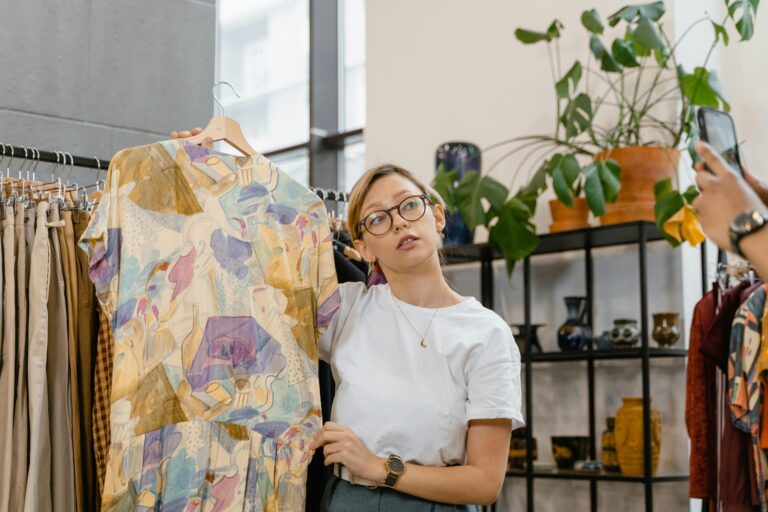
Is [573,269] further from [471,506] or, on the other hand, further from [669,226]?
[471,506]

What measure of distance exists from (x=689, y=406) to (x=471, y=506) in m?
1.63

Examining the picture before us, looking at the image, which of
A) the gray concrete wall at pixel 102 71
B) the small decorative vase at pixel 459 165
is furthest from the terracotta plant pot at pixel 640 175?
the gray concrete wall at pixel 102 71

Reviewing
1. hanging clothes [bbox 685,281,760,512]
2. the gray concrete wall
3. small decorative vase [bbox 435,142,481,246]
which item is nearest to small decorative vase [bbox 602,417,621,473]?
hanging clothes [bbox 685,281,760,512]

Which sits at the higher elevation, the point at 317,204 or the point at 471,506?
the point at 317,204

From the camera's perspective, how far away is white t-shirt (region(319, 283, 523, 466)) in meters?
1.74

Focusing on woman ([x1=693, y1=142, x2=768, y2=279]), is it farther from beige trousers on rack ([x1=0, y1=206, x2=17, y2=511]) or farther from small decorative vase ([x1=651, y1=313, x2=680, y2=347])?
small decorative vase ([x1=651, y1=313, x2=680, y2=347])

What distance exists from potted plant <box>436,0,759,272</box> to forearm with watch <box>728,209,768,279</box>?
2228mm

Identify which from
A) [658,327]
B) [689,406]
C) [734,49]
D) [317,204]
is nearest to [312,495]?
[317,204]

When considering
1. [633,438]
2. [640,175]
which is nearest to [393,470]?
[633,438]

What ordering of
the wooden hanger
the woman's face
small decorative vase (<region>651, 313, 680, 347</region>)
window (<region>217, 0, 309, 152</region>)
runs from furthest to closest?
window (<region>217, 0, 309, 152</region>) < small decorative vase (<region>651, 313, 680, 347</region>) < the wooden hanger < the woman's face

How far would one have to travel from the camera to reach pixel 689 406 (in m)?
3.20

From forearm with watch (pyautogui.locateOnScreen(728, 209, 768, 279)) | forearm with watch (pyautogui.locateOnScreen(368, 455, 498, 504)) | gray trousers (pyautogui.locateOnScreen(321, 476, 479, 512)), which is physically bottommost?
gray trousers (pyautogui.locateOnScreen(321, 476, 479, 512))

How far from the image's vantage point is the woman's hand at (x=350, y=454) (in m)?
1.71

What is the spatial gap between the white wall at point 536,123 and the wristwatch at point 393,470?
2.34 meters
